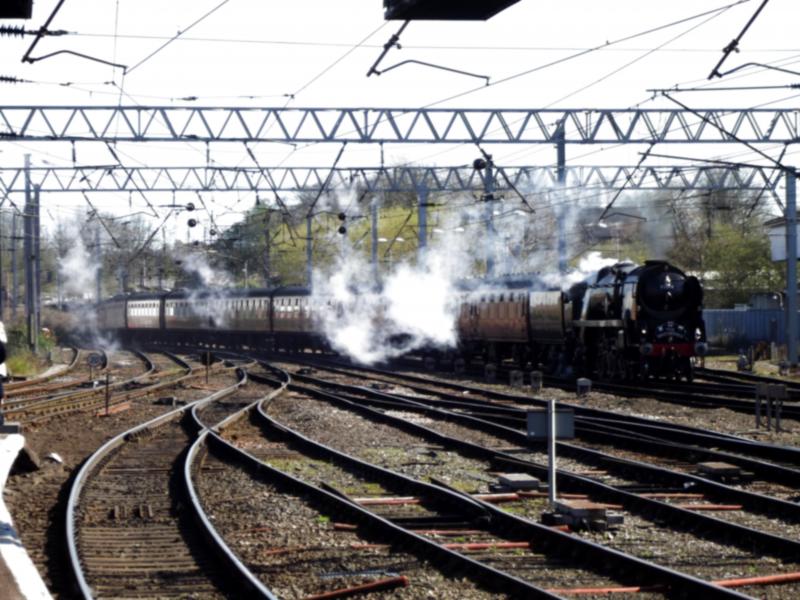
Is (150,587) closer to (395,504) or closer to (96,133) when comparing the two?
(395,504)

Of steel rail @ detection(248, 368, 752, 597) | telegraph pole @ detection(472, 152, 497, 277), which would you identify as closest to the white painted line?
steel rail @ detection(248, 368, 752, 597)

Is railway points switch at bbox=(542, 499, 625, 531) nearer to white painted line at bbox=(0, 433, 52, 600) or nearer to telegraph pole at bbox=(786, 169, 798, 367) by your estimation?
white painted line at bbox=(0, 433, 52, 600)

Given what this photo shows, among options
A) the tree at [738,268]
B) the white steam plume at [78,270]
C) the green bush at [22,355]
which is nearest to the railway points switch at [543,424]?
the green bush at [22,355]

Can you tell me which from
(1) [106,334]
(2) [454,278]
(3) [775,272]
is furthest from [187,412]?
(1) [106,334]

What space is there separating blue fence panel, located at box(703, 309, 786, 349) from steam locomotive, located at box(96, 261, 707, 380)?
11116 mm

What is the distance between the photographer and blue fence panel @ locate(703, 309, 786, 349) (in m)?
41.7

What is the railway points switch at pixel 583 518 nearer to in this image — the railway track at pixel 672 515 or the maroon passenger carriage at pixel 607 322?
the railway track at pixel 672 515

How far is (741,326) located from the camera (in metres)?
43.5

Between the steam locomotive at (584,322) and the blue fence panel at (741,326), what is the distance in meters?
11.1

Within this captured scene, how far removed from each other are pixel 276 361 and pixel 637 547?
34.0 m

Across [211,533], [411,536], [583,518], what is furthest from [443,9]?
[211,533]

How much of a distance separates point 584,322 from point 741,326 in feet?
54.2

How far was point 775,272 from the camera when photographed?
48.0 metres

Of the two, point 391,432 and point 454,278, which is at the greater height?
point 454,278
